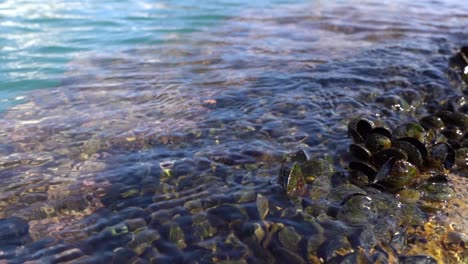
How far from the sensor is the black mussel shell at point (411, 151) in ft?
19.0

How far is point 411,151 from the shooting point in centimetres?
584

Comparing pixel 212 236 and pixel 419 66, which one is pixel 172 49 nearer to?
pixel 419 66

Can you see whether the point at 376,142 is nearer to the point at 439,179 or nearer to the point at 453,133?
the point at 439,179

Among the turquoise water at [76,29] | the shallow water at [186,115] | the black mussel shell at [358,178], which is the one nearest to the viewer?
the shallow water at [186,115]

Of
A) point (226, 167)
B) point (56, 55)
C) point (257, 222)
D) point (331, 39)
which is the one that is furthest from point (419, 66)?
point (56, 55)

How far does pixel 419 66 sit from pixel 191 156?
19.6 feet

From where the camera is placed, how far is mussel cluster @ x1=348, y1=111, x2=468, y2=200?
5.53m

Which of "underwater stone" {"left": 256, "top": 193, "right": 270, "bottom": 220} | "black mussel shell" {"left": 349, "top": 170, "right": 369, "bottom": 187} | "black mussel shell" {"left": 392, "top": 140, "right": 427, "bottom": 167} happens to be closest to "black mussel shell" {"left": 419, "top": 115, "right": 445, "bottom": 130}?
"black mussel shell" {"left": 392, "top": 140, "right": 427, "bottom": 167}

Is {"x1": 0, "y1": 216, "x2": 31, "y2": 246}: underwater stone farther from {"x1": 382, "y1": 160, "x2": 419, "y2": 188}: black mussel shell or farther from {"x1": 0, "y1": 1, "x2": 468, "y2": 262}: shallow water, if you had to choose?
{"x1": 382, "y1": 160, "x2": 419, "y2": 188}: black mussel shell

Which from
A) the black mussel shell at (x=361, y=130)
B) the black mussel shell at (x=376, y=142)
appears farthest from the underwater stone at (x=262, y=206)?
the black mussel shell at (x=361, y=130)

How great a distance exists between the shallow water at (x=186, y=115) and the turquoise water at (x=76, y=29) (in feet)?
0.25

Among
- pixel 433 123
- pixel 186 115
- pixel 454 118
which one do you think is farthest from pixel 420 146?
pixel 186 115

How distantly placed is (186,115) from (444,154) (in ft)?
13.4

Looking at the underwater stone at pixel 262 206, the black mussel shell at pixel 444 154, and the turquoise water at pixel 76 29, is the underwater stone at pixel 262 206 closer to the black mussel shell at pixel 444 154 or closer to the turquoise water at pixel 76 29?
the black mussel shell at pixel 444 154
